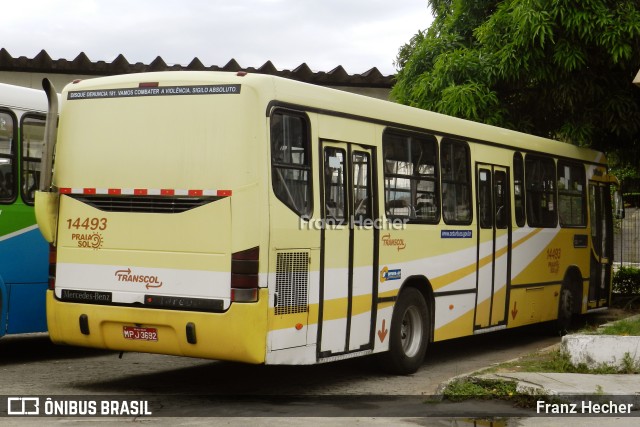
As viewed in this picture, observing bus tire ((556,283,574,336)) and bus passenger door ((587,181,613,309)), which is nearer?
bus tire ((556,283,574,336))

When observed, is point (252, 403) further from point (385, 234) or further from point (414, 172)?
point (414, 172)

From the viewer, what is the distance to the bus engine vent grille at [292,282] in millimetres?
9516

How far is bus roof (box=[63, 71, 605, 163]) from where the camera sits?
9.61 metres

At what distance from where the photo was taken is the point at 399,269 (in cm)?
1166

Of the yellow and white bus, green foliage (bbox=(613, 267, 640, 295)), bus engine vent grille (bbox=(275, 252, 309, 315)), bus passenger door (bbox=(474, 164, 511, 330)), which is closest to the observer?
the yellow and white bus

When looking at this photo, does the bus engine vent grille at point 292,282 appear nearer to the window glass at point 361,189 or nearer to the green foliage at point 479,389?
the window glass at point 361,189

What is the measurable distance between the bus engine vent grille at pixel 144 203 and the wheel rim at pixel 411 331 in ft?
11.0

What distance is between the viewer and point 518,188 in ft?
48.3

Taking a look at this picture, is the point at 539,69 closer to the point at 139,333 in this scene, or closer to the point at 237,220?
the point at 237,220

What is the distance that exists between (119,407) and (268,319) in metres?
1.50

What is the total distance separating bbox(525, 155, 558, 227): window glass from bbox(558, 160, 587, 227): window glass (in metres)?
0.32

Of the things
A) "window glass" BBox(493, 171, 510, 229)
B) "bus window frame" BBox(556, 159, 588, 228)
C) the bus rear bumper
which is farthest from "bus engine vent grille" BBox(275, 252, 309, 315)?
"bus window frame" BBox(556, 159, 588, 228)

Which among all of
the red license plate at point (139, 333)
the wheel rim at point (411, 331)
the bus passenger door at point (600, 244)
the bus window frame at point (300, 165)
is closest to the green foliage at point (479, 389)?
the wheel rim at point (411, 331)

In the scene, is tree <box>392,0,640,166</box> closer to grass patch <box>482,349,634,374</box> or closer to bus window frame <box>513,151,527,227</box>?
bus window frame <box>513,151,527,227</box>
